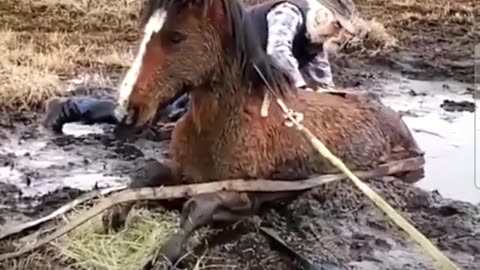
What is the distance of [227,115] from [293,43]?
11 centimetres

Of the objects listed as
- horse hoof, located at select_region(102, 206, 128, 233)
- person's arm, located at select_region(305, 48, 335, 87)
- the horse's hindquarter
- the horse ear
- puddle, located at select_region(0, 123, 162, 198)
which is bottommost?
horse hoof, located at select_region(102, 206, 128, 233)

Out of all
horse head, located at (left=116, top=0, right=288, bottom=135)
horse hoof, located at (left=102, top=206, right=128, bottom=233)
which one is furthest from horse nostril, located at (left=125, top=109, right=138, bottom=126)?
horse hoof, located at (left=102, top=206, right=128, bottom=233)

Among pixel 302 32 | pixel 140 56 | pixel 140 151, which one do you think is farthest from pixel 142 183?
pixel 302 32

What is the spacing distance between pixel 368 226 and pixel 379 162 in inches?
3.0

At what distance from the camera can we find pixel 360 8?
3.26 ft

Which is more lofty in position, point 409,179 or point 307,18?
point 307,18

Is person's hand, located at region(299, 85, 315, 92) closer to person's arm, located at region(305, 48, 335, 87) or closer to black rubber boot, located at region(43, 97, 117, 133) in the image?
person's arm, located at region(305, 48, 335, 87)

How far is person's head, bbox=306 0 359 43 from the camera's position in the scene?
3.14ft

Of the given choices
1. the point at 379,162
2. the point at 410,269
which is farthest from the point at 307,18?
the point at 410,269

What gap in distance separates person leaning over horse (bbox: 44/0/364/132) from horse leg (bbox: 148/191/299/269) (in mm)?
102

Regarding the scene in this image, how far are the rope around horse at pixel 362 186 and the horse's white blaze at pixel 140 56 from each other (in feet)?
0.38

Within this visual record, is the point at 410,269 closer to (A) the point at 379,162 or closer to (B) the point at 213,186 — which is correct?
(A) the point at 379,162

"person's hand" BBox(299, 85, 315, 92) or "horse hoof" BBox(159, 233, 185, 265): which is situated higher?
"person's hand" BBox(299, 85, 315, 92)

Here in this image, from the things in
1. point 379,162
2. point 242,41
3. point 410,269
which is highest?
point 242,41
